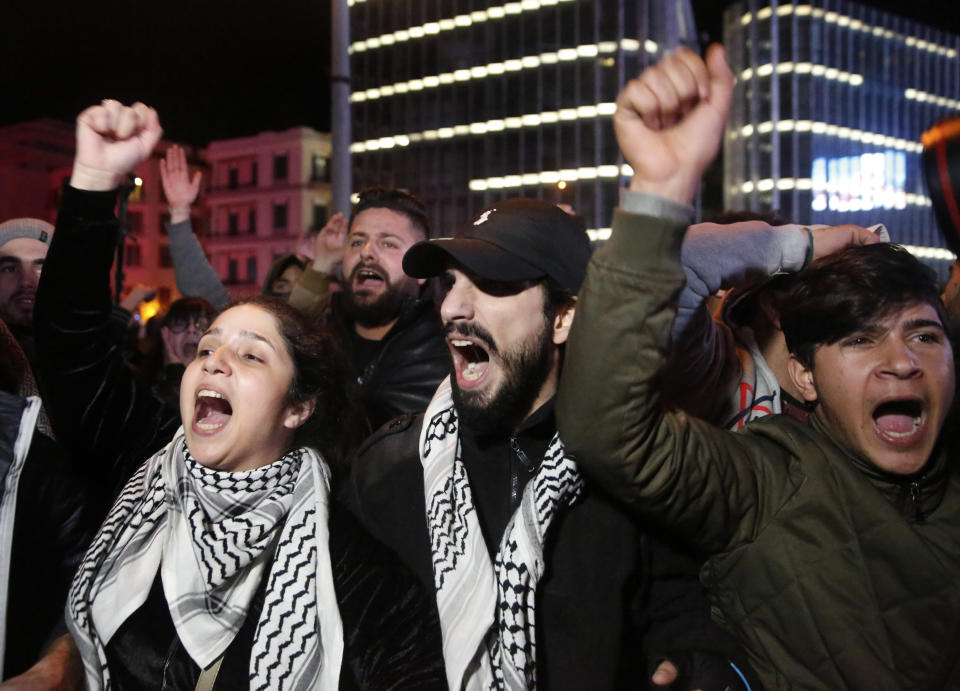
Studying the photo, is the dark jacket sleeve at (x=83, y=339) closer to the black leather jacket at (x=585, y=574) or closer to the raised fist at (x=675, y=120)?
the black leather jacket at (x=585, y=574)

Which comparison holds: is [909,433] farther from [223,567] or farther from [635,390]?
[223,567]

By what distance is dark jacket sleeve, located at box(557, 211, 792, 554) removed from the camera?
1682 millimetres

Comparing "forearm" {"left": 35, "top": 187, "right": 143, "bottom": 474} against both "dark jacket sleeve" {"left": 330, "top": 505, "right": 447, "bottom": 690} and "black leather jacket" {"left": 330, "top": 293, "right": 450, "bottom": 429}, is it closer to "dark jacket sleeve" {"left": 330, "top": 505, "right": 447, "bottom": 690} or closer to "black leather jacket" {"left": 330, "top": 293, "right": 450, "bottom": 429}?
"dark jacket sleeve" {"left": 330, "top": 505, "right": 447, "bottom": 690}

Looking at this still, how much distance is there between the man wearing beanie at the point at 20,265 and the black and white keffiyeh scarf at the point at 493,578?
2.43m

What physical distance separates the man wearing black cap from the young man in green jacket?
26 centimetres

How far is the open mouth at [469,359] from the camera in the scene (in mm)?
2438

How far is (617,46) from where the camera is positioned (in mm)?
52656

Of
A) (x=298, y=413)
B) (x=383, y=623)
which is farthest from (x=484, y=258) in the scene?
(x=383, y=623)

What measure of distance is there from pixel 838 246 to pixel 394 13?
2496 inches

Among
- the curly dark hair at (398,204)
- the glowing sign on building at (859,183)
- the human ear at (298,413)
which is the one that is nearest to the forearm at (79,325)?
the human ear at (298,413)

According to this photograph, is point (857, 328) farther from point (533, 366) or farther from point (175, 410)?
point (175, 410)

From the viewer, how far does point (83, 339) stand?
2.48 metres

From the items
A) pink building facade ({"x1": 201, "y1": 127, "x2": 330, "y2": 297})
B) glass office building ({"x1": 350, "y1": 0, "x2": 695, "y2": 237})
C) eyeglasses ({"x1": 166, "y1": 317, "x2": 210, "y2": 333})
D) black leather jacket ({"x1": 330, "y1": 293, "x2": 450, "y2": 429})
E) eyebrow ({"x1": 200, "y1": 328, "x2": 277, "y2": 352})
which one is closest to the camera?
eyebrow ({"x1": 200, "y1": 328, "x2": 277, "y2": 352})

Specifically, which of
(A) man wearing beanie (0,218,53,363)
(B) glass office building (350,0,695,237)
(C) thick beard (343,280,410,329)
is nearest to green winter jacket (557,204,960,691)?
(C) thick beard (343,280,410,329)
